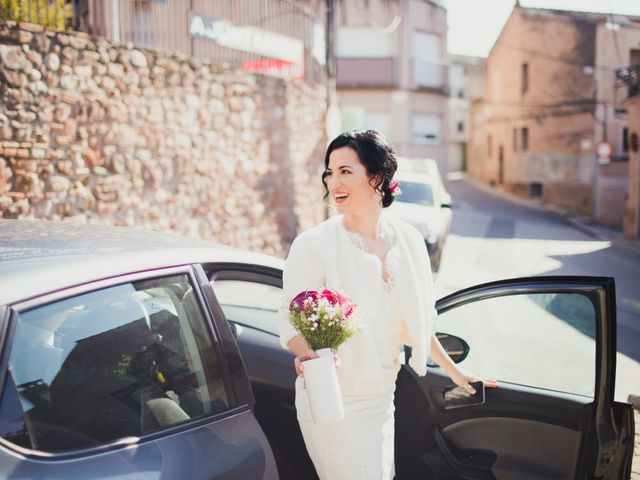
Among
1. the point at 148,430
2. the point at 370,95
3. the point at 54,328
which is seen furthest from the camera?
the point at 370,95

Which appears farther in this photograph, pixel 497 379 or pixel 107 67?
pixel 107 67

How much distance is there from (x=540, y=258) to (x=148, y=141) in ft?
28.4

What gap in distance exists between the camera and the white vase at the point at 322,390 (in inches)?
80.1

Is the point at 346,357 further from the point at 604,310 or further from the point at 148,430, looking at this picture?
the point at 604,310

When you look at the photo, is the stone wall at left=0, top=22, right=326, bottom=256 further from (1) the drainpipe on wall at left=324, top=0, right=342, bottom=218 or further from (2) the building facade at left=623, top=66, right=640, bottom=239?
(2) the building facade at left=623, top=66, right=640, bottom=239

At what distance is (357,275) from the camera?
231 cm

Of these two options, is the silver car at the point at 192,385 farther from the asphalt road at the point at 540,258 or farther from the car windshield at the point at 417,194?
the car windshield at the point at 417,194

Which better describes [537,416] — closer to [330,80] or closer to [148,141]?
[148,141]

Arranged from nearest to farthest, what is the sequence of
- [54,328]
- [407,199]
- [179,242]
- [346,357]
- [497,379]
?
1. [54,328]
2. [346,357]
3. [179,242]
4. [497,379]
5. [407,199]

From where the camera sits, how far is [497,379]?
2.78 meters

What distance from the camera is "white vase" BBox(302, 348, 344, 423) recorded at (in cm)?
204

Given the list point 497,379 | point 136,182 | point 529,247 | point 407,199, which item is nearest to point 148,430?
point 497,379

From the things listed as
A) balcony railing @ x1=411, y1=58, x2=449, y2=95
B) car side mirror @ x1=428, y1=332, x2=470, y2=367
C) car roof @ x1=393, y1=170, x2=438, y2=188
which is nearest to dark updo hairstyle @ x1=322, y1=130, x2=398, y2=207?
car side mirror @ x1=428, y1=332, x2=470, y2=367

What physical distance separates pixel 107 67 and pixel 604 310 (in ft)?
Answer: 24.6
